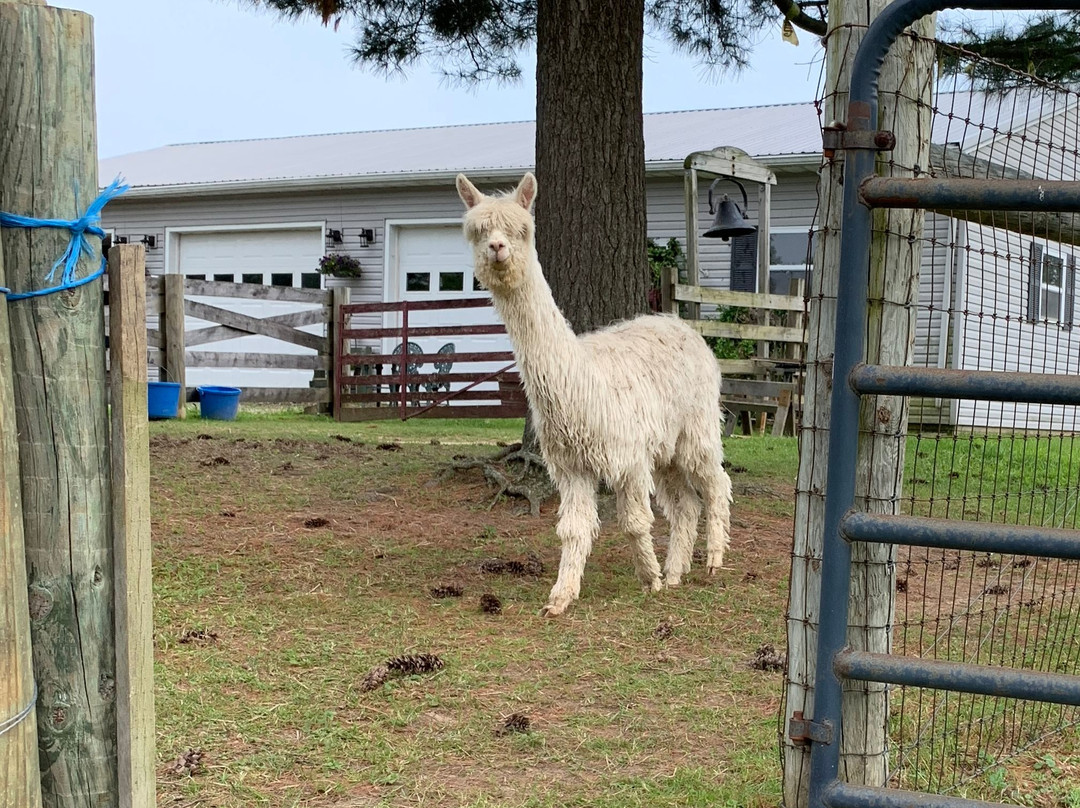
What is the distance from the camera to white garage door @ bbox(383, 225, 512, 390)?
19188 mm

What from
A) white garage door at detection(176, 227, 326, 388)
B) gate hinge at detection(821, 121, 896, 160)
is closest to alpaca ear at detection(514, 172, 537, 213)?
gate hinge at detection(821, 121, 896, 160)

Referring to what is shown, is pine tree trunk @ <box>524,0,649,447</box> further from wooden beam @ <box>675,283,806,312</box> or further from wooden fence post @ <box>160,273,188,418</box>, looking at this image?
wooden fence post @ <box>160,273,188,418</box>

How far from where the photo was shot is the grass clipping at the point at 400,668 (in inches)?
164

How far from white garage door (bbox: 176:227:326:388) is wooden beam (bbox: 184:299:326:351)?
431 centimetres

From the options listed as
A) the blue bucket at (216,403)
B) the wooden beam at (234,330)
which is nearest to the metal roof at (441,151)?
the wooden beam at (234,330)

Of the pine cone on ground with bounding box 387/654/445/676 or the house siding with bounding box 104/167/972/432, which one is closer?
the pine cone on ground with bounding box 387/654/445/676

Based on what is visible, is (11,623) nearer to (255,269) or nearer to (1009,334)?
(1009,334)

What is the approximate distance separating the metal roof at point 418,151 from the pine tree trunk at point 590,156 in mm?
9144

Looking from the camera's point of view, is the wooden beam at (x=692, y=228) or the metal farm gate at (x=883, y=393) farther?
the wooden beam at (x=692, y=228)

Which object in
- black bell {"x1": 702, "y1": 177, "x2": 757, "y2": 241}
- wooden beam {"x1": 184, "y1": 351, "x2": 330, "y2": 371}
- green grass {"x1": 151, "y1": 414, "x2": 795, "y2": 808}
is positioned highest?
black bell {"x1": 702, "y1": 177, "x2": 757, "y2": 241}

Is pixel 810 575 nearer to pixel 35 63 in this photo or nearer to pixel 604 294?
pixel 35 63

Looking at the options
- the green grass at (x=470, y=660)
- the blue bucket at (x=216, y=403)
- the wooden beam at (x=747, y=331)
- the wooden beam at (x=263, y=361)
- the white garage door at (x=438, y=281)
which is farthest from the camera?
the white garage door at (x=438, y=281)

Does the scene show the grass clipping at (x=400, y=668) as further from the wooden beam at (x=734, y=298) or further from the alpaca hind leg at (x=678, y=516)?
the wooden beam at (x=734, y=298)

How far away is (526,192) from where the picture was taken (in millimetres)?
5266
